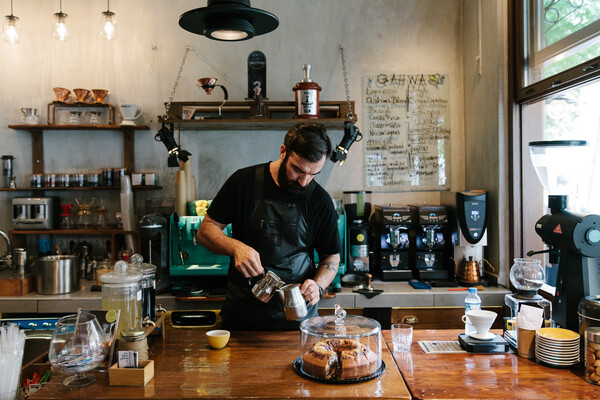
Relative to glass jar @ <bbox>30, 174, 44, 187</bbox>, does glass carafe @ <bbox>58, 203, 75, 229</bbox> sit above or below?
below

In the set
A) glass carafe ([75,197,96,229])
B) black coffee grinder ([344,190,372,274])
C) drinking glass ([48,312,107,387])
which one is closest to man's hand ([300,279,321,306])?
drinking glass ([48,312,107,387])

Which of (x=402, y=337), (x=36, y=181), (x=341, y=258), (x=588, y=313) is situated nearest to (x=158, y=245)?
(x=36, y=181)

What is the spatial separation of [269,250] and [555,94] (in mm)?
2121

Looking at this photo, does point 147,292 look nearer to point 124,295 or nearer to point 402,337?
point 124,295

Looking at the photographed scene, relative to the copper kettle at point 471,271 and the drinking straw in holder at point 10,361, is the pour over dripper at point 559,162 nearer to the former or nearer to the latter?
the copper kettle at point 471,271

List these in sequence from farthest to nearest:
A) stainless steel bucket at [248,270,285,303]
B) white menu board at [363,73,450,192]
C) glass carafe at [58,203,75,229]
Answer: white menu board at [363,73,450,192] < glass carafe at [58,203,75,229] < stainless steel bucket at [248,270,285,303]

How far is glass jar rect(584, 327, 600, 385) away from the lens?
185 centimetres

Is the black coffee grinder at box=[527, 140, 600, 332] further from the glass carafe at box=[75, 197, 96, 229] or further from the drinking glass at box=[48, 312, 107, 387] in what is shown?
the glass carafe at box=[75, 197, 96, 229]

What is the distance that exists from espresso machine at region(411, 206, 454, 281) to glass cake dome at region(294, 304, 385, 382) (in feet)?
6.49

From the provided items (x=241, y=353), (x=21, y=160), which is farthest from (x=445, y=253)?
(x=21, y=160)

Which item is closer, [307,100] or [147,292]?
[147,292]

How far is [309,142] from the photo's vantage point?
232 cm

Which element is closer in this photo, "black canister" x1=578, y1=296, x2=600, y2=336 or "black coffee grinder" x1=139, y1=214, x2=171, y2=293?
"black canister" x1=578, y1=296, x2=600, y2=336

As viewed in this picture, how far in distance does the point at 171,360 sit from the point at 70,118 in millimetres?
2962
